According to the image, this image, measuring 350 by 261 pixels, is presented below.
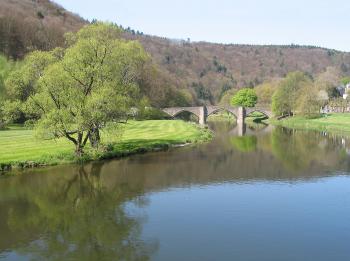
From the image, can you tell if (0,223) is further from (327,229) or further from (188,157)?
(188,157)

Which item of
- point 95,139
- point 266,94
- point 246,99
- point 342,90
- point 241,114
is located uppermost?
point 342,90

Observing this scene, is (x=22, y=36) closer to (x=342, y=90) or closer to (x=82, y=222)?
(x=82, y=222)

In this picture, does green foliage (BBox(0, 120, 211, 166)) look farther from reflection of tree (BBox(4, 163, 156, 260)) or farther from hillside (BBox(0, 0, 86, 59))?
hillside (BBox(0, 0, 86, 59))

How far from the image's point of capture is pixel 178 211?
26500 mm

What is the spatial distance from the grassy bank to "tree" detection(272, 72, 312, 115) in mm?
3679

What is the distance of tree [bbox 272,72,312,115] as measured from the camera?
117 metres

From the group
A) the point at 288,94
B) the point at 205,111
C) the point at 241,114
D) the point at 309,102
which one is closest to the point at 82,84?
→ the point at 309,102

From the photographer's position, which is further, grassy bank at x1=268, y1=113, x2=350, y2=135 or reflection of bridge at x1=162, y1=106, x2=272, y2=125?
reflection of bridge at x1=162, y1=106, x2=272, y2=125

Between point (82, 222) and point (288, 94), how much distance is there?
3991 inches

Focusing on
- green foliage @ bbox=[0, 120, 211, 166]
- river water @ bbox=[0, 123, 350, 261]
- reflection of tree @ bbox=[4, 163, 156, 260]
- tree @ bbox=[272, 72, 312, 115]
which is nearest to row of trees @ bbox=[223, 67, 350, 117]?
tree @ bbox=[272, 72, 312, 115]

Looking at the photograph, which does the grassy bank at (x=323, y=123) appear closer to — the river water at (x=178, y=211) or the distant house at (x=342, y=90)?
the river water at (x=178, y=211)

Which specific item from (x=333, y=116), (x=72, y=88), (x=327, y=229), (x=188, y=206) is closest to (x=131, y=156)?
(x=72, y=88)

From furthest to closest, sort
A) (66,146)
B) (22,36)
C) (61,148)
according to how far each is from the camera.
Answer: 1. (22,36)
2. (66,146)
3. (61,148)

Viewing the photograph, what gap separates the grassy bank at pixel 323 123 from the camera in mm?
86912
